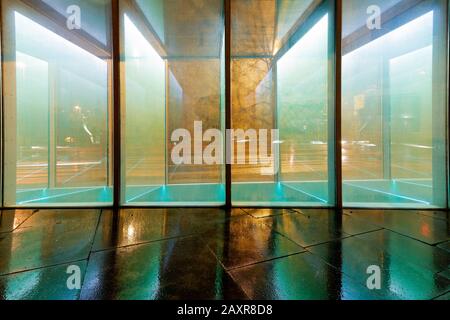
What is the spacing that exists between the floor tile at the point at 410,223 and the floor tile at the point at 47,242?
3.82 metres

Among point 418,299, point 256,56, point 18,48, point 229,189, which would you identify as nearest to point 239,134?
point 229,189

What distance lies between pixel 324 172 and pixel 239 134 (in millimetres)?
1723

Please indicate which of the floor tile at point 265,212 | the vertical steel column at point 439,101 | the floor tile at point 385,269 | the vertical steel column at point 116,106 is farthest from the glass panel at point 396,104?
the vertical steel column at point 116,106

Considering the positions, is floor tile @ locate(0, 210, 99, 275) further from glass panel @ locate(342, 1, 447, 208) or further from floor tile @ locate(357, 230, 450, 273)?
glass panel @ locate(342, 1, 447, 208)

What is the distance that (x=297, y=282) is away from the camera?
6.31 feet

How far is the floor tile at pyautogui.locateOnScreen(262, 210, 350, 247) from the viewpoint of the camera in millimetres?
2840

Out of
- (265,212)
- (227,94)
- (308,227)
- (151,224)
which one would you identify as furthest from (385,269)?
(227,94)

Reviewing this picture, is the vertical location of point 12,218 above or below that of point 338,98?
below

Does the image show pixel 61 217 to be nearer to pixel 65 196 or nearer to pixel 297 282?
pixel 65 196

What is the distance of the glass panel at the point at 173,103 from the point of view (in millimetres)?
4262

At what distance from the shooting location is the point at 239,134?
171 inches

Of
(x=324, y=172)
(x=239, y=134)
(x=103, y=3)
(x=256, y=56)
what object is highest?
(x=103, y=3)

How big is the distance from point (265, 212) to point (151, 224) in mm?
1828
